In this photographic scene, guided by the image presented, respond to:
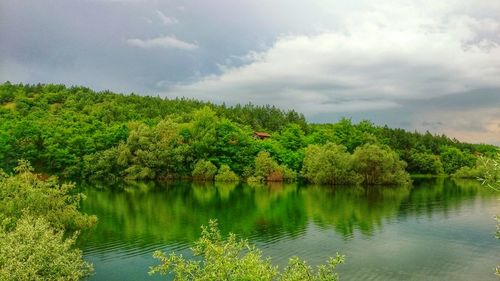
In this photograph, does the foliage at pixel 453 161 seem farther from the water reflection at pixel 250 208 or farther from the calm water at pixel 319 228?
the calm water at pixel 319 228

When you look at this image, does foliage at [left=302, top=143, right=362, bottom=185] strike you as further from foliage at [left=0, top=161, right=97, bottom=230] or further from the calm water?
foliage at [left=0, top=161, right=97, bottom=230]

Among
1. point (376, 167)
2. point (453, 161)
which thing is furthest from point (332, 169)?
point (453, 161)

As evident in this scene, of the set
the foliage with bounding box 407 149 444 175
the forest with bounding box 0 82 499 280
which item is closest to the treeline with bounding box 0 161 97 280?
the forest with bounding box 0 82 499 280

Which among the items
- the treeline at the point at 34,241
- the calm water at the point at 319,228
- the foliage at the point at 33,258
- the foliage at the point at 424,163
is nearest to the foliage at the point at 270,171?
the calm water at the point at 319,228

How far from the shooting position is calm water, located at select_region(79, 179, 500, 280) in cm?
3012

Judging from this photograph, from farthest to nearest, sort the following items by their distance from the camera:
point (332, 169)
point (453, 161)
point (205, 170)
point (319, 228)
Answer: point (453, 161) → point (205, 170) → point (332, 169) → point (319, 228)

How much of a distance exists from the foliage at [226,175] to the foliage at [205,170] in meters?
1.49

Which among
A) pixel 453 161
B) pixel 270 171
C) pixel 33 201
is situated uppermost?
pixel 453 161

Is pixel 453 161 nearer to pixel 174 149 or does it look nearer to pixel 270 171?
pixel 270 171

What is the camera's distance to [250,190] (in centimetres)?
7606

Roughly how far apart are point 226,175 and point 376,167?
1135 inches

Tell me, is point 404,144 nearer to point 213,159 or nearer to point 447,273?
point 213,159

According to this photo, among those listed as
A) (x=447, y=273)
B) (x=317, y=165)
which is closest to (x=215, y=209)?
(x=447, y=273)

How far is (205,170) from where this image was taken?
314ft
